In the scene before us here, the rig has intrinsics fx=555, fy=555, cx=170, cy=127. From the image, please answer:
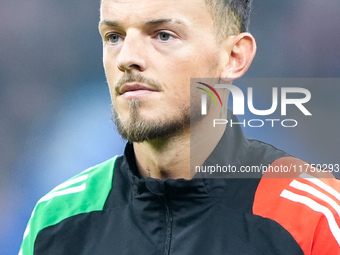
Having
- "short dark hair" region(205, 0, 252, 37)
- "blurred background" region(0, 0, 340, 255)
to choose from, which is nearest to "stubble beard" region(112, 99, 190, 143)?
"short dark hair" region(205, 0, 252, 37)

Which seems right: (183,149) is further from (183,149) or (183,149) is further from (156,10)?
(156,10)

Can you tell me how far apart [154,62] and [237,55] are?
382mm

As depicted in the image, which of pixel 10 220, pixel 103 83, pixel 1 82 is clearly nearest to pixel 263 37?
pixel 103 83

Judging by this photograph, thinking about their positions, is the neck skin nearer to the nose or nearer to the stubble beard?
the stubble beard

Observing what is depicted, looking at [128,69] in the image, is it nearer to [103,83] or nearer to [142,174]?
[142,174]

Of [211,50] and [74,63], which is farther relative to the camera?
[74,63]

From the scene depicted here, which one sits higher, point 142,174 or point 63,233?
point 142,174

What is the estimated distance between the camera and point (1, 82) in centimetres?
405

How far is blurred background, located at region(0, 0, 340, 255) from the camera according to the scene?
150 inches

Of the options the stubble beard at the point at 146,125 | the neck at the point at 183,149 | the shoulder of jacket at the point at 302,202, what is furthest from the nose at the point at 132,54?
the shoulder of jacket at the point at 302,202

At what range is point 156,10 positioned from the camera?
5.50 ft

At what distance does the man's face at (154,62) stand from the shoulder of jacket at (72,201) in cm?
30

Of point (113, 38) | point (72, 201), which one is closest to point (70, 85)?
point (72, 201)

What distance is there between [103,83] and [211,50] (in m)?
2.36
